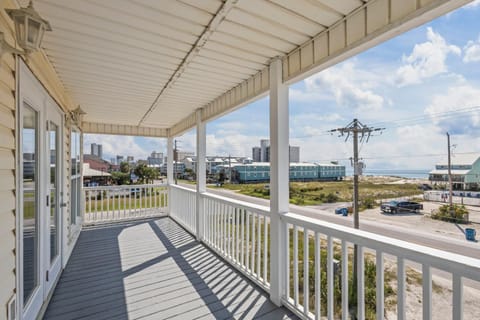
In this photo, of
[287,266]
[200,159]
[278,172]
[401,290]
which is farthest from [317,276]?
[200,159]

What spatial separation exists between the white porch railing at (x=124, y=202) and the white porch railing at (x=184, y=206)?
629 mm

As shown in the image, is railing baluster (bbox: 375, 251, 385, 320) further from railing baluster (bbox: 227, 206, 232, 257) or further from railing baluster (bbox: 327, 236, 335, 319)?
railing baluster (bbox: 227, 206, 232, 257)

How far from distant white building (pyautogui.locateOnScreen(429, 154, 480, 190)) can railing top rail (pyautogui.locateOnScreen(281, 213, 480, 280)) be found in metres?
0.81

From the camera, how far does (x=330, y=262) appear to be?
2.02 metres

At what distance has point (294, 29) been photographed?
198 cm

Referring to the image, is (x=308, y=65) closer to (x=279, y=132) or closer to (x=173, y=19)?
(x=279, y=132)

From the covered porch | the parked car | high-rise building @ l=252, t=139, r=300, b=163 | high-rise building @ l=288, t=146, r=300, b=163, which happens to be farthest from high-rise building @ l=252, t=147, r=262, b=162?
the parked car

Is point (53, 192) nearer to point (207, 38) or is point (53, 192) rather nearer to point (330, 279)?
point (207, 38)

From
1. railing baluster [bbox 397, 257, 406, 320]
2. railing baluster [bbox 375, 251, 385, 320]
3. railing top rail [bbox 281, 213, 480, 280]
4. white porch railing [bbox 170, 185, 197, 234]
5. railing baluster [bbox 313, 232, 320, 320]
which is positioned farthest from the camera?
white porch railing [bbox 170, 185, 197, 234]

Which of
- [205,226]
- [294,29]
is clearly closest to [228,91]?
[294,29]

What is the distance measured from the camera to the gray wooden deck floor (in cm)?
235

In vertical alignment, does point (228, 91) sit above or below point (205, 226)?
above

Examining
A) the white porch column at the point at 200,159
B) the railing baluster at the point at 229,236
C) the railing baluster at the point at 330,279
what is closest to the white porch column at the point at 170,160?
the white porch column at the point at 200,159

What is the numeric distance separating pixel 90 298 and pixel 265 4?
3.24 m
